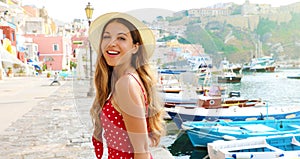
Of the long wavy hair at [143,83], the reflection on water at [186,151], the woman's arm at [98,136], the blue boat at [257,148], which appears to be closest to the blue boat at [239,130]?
the reflection on water at [186,151]

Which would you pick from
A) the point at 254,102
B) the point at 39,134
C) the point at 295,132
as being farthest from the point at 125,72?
the point at 254,102

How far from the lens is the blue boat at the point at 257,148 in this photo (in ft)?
15.1

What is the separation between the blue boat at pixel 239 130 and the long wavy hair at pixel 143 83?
435cm

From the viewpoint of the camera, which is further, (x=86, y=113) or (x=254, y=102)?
(x=254, y=102)

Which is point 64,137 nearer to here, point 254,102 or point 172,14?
point 172,14

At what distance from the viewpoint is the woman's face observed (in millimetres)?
1219

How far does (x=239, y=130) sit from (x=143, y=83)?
5.75 meters

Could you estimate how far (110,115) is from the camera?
1230 mm

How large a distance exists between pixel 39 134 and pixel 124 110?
418cm

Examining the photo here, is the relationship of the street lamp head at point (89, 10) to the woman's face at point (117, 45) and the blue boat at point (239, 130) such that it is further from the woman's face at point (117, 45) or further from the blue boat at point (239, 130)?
the blue boat at point (239, 130)

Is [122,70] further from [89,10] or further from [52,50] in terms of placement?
[52,50]

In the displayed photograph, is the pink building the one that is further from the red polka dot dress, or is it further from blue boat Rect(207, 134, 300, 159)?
the red polka dot dress

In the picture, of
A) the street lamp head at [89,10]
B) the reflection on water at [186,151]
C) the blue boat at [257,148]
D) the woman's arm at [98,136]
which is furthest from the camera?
the reflection on water at [186,151]

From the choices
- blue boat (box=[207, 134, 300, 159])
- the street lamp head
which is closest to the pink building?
blue boat (box=[207, 134, 300, 159])
